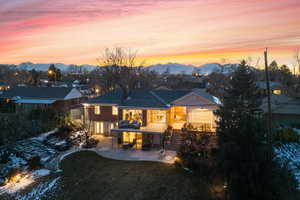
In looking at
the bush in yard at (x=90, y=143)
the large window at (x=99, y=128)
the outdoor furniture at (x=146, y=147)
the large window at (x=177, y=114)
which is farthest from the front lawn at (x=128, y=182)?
the large window at (x=177, y=114)

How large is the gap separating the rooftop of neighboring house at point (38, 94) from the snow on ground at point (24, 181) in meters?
16.1

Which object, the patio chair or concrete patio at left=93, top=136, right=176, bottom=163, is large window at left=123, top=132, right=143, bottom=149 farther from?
the patio chair

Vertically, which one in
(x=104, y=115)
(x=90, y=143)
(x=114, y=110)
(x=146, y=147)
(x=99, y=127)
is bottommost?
(x=146, y=147)

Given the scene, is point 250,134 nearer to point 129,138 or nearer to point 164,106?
point 164,106

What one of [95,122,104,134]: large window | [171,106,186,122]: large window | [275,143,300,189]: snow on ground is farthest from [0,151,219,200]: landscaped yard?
[275,143,300,189]: snow on ground

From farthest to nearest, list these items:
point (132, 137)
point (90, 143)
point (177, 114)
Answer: point (177, 114), point (132, 137), point (90, 143)

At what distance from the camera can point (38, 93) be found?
32.7m

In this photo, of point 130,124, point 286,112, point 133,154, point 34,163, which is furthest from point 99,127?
point 286,112

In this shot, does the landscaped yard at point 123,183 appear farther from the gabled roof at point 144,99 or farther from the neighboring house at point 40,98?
the neighboring house at point 40,98

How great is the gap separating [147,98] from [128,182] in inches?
410

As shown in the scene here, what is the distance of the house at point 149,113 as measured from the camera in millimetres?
19906

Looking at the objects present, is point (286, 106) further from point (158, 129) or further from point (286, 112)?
point (158, 129)

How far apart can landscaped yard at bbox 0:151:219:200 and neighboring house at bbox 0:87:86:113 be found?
Answer: 1705 centimetres

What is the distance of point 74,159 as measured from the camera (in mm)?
17797
